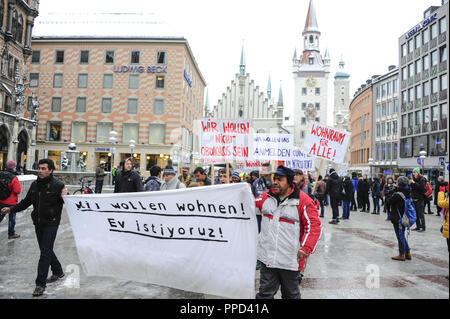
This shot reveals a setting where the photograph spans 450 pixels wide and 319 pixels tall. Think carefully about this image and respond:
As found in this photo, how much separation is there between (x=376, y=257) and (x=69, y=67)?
43.0 metres

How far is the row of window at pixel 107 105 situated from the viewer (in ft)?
136

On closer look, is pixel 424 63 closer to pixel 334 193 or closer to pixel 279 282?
pixel 334 193

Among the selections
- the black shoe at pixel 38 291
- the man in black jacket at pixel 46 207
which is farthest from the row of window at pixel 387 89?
the black shoe at pixel 38 291

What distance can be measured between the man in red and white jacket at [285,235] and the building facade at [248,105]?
72.7 meters

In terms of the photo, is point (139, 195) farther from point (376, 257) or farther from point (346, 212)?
point (346, 212)

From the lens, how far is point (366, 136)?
58.9 metres

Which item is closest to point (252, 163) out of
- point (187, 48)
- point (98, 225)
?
point (98, 225)

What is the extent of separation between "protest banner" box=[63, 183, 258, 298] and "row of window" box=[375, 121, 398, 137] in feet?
163

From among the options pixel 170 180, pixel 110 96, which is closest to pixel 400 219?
pixel 170 180

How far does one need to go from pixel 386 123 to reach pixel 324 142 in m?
48.4

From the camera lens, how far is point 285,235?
3.70 m

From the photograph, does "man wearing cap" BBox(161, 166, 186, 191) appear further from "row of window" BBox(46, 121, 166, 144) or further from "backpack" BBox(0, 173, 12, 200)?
"row of window" BBox(46, 121, 166, 144)

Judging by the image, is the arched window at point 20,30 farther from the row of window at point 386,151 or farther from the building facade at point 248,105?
the building facade at point 248,105

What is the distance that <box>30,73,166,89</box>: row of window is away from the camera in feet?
A: 137
